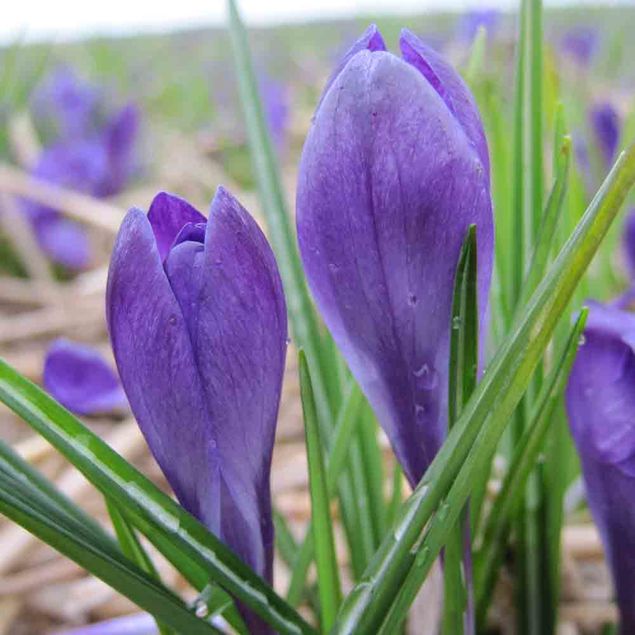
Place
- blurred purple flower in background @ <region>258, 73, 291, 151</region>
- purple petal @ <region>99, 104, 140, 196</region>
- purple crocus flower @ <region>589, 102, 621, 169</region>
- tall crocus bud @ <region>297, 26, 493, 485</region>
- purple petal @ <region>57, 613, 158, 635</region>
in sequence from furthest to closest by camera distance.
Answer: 1. blurred purple flower in background @ <region>258, 73, 291, 151</region>
2. purple petal @ <region>99, 104, 140, 196</region>
3. purple crocus flower @ <region>589, 102, 621, 169</region>
4. purple petal @ <region>57, 613, 158, 635</region>
5. tall crocus bud @ <region>297, 26, 493, 485</region>

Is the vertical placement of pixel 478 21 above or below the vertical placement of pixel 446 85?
above

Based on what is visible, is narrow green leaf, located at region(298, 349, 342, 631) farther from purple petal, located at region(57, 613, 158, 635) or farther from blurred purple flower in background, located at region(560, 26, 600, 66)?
blurred purple flower in background, located at region(560, 26, 600, 66)

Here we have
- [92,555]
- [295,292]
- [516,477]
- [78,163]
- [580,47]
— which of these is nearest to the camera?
[92,555]

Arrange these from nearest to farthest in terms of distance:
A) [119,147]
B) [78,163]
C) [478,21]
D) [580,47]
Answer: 1. [78,163]
2. [119,147]
3. [478,21]
4. [580,47]

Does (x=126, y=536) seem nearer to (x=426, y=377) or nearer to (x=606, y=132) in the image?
(x=426, y=377)

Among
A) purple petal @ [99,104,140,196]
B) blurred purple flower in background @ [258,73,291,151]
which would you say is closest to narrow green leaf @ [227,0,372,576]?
purple petal @ [99,104,140,196]

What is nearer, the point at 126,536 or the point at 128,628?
the point at 126,536

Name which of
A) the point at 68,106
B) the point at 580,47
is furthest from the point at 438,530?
the point at 580,47
